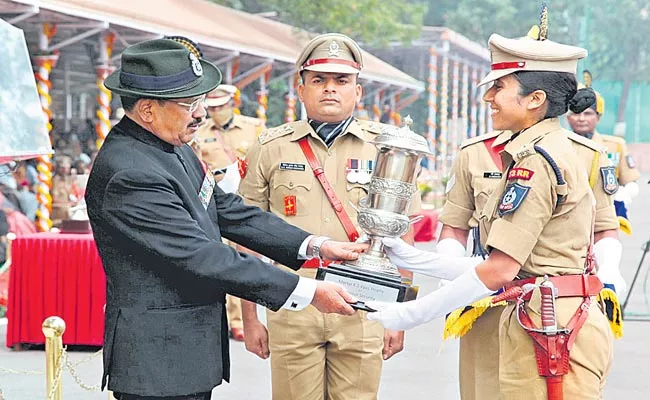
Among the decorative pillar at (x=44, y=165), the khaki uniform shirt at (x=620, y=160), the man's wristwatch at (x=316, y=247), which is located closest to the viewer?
the man's wristwatch at (x=316, y=247)

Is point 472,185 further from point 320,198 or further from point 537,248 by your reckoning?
point 537,248

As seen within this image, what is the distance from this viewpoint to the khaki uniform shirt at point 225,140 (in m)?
9.50

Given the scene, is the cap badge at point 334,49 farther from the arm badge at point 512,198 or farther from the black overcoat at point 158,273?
the arm badge at point 512,198

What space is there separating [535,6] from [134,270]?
49.7 m

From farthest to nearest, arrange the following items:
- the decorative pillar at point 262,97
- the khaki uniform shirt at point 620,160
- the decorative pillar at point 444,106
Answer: the decorative pillar at point 444,106
the decorative pillar at point 262,97
the khaki uniform shirt at point 620,160

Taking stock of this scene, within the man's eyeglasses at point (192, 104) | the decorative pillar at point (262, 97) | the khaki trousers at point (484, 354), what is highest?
the man's eyeglasses at point (192, 104)

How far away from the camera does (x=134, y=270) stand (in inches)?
143

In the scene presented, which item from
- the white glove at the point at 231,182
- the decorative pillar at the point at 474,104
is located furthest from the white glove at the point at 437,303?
the decorative pillar at the point at 474,104

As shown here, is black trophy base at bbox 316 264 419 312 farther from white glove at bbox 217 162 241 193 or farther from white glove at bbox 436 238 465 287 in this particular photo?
white glove at bbox 217 162 241 193

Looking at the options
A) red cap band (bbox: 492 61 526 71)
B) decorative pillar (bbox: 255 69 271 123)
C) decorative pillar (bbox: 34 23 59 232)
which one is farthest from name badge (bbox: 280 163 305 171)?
decorative pillar (bbox: 255 69 271 123)

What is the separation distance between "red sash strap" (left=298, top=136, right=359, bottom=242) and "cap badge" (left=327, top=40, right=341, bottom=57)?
38cm

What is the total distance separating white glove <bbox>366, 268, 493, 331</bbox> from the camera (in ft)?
12.3

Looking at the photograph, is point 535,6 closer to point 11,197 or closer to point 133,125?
point 11,197

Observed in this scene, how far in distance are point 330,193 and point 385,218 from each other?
737 mm
